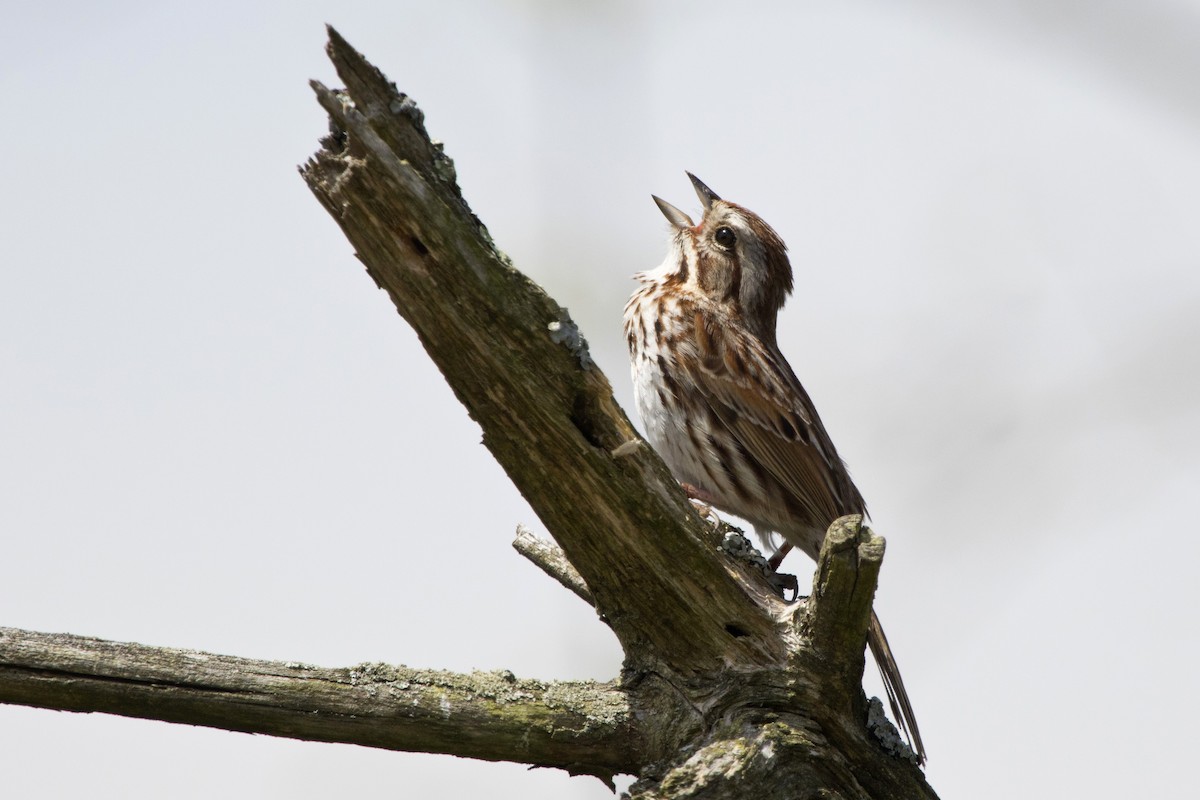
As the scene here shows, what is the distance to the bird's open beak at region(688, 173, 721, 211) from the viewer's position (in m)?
6.88

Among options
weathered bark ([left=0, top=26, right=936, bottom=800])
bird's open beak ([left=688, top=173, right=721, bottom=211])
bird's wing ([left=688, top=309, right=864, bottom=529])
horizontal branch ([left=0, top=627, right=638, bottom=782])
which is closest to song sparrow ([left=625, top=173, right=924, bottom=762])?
bird's wing ([left=688, top=309, right=864, bottom=529])

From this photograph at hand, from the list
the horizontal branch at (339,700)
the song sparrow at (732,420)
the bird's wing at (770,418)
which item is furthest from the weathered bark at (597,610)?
the bird's wing at (770,418)

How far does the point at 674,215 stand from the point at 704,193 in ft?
0.76

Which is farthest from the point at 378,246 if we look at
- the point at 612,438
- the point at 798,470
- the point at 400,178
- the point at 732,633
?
the point at 798,470

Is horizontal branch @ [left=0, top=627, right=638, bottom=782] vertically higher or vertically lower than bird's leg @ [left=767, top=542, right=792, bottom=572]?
lower

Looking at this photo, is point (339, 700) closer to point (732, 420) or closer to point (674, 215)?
point (732, 420)

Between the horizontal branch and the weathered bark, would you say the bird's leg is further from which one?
the horizontal branch

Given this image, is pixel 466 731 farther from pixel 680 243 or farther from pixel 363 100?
pixel 680 243

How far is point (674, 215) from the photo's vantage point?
22.5 ft

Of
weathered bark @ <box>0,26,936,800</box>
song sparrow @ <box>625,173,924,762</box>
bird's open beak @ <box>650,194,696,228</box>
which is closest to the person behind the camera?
weathered bark @ <box>0,26,936,800</box>

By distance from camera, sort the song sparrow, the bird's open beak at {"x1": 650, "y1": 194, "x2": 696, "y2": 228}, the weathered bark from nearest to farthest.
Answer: the weathered bark
the song sparrow
the bird's open beak at {"x1": 650, "y1": 194, "x2": 696, "y2": 228}

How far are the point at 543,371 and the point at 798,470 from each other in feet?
8.69

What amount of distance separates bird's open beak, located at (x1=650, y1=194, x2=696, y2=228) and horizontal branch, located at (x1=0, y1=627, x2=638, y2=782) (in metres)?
3.59

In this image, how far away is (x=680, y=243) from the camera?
6840mm
